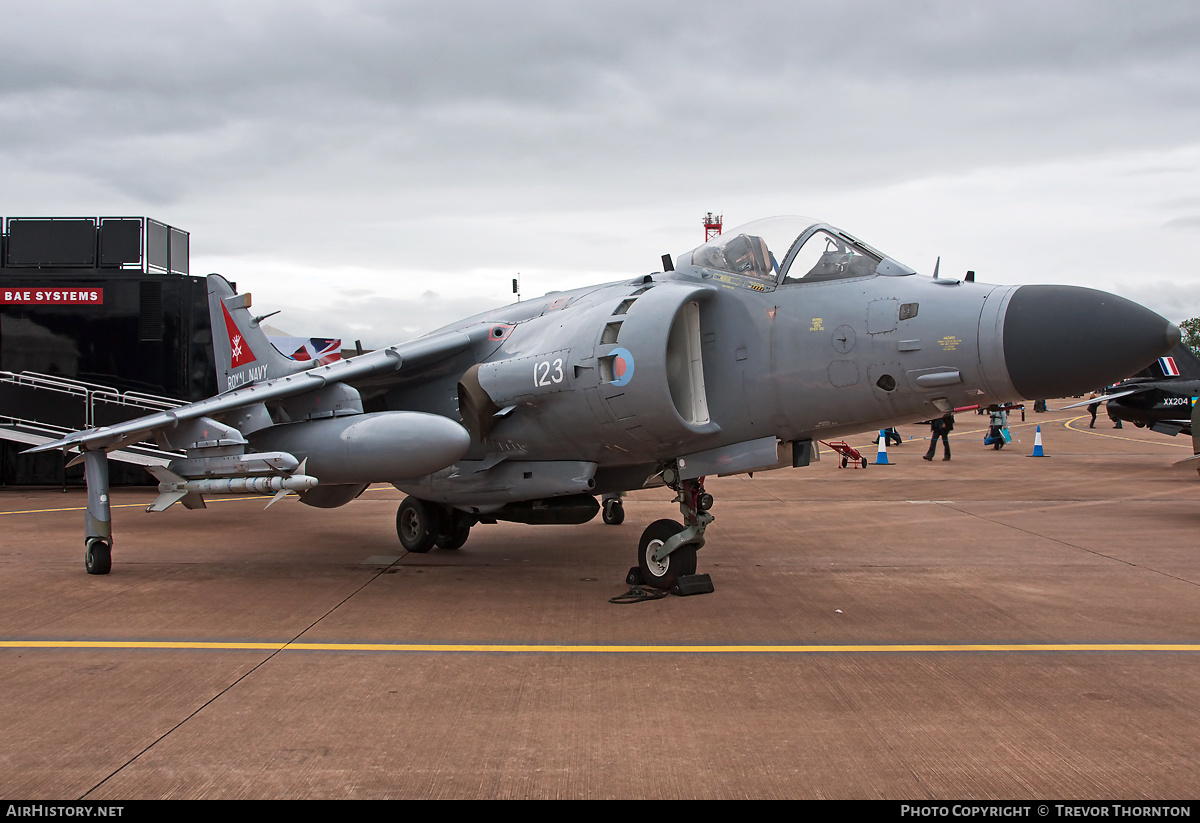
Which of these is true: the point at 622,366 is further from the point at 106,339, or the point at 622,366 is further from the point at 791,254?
the point at 106,339

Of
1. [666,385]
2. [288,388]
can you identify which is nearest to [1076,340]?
[666,385]

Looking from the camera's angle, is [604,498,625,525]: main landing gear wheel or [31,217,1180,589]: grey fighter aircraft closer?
[31,217,1180,589]: grey fighter aircraft

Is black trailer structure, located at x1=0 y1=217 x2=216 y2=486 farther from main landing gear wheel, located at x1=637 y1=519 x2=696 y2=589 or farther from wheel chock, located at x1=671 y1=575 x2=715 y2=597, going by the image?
wheel chock, located at x1=671 y1=575 x2=715 y2=597

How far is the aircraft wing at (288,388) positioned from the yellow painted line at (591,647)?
2489mm

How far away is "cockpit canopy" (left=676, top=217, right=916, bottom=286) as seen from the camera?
6.91m

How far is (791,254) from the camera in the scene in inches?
279

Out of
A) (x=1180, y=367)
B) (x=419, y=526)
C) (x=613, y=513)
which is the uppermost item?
(x=1180, y=367)

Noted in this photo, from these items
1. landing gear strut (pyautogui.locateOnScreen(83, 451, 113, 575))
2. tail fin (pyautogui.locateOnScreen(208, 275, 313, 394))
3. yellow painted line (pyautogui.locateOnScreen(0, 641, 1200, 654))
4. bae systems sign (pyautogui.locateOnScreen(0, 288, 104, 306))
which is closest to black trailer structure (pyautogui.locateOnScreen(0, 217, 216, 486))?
bae systems sign (pyautogui.locateOnScreen(0, 288, 104, 306))

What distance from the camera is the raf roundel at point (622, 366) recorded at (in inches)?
276

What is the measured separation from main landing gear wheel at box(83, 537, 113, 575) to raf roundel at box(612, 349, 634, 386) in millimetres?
5536

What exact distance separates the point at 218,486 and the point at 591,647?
4.18 m

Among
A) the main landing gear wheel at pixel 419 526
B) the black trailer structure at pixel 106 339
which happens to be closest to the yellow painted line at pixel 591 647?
the main landing gear wheel at pixel 419 526

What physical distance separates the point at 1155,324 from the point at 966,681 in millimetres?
2615

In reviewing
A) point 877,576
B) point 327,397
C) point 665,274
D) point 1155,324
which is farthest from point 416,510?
point 1155,324
